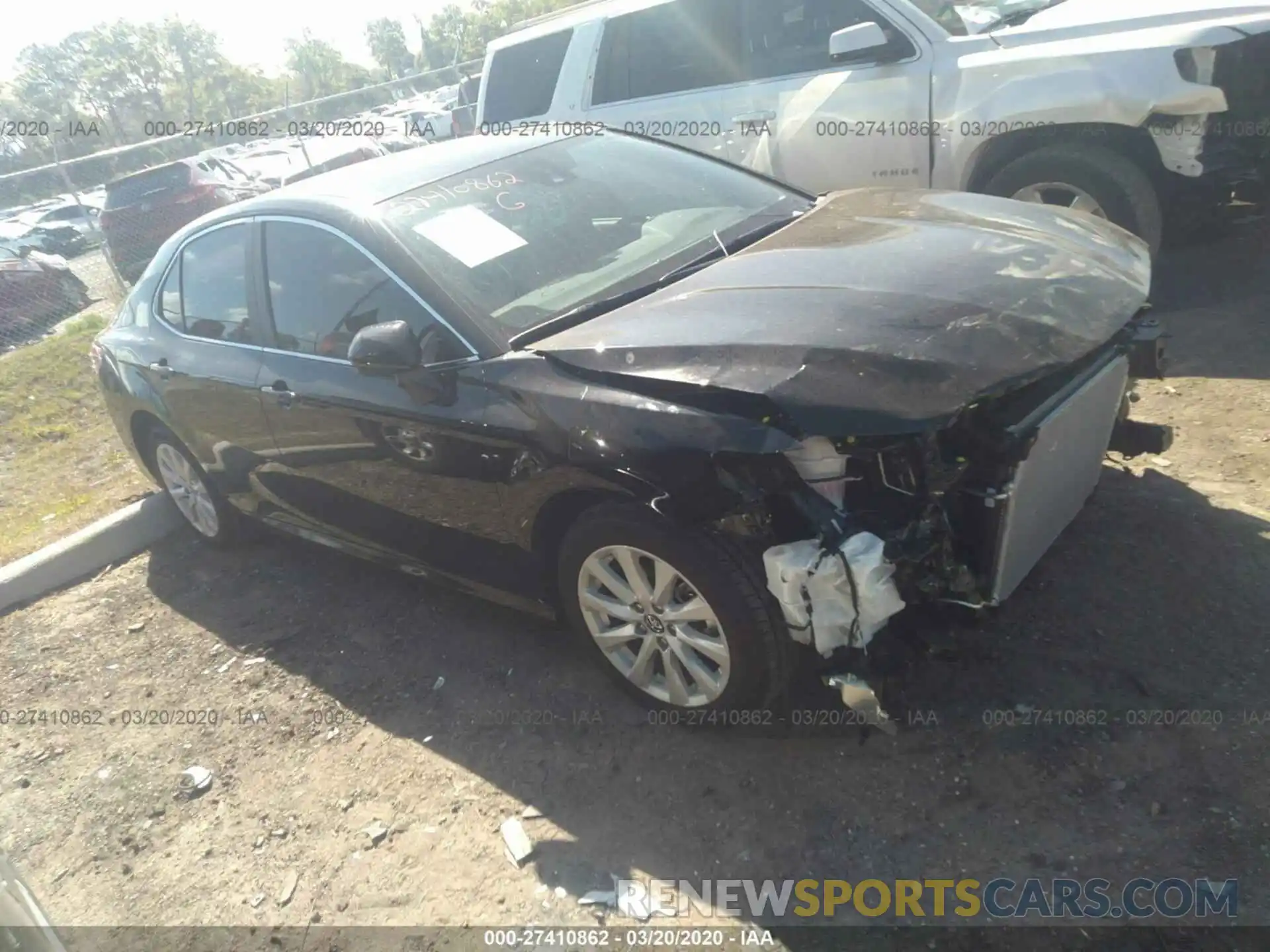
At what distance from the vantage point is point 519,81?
739cm

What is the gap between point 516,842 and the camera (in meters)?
2.73

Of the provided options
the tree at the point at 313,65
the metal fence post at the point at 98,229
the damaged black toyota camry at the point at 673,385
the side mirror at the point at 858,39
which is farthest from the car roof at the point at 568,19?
the tree at the point at 313,65

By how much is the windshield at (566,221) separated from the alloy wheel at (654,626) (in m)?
0.84

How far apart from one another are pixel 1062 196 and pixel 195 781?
16.9 feet

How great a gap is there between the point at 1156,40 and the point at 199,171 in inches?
440

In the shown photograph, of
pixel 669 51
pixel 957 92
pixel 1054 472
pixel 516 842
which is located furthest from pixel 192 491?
pixel 957 92

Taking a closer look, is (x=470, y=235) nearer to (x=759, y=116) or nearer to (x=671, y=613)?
(x=671, y=613)

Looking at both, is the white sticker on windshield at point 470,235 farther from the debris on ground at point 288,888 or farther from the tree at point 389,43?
the tree at point 389,43

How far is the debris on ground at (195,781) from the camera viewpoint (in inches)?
130

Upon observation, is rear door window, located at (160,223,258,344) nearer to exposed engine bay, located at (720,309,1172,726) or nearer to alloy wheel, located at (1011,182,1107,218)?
exposed engine bay, located at (720,309,1172,726)

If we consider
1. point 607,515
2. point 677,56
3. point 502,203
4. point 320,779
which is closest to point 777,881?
point 607,515

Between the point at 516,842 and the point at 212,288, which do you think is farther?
the point at 212,288

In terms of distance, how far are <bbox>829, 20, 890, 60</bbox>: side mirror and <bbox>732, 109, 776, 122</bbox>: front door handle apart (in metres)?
0.68

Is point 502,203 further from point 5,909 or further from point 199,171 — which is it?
point 199,171
